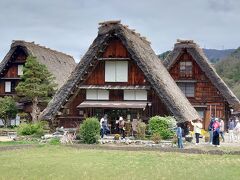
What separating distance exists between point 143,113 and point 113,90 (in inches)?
117

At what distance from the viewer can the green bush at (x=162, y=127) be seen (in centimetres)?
3171

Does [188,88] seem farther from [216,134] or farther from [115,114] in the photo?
[216,134]

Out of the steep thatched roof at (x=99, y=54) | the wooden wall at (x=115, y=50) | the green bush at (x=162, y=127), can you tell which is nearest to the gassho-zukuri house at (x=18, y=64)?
the steep thatched roof at (x=99, y=54)

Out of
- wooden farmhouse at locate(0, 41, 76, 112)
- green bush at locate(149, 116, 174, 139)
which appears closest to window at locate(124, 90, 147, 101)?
green bush at locate(149, 116, 174, 139)

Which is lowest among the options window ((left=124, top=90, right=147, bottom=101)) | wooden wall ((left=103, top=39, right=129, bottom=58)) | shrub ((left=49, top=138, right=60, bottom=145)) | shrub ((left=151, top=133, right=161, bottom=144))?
shrub ((left=49, top=138, right=60, bottom=145))

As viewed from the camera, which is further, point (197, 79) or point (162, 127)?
point (197, 79)

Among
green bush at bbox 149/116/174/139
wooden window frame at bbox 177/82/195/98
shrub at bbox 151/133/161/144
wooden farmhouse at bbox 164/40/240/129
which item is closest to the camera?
shrub at bbox 151/133/161/144

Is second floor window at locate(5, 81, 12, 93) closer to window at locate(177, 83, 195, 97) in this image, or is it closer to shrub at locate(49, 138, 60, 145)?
window at locate(177, 83, 195, 97)

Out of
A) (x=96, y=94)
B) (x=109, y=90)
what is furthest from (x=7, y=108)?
(x=109, y=90)

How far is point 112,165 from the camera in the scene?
19.4 meters

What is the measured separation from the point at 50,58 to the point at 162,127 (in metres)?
31.3

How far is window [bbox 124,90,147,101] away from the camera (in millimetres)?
35719

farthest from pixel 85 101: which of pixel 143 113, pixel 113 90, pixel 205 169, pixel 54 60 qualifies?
pixel 54 60

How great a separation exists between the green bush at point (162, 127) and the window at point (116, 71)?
5352 millimetres
